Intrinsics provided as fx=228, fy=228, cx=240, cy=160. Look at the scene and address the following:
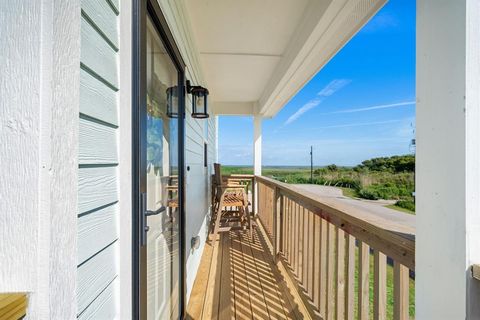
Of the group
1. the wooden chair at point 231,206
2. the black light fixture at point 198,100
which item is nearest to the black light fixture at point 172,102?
the black light fixture at point 198,100

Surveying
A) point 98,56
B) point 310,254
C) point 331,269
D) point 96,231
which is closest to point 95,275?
point 96,231

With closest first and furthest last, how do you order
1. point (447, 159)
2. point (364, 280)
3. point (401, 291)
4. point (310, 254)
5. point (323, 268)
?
1. point (447, 159)
2. point (401, 291)
3. point (364, 280)
4. point (323, 268)
5. point (310, 254)

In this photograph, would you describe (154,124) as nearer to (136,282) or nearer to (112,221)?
(112,221)

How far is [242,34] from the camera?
101 inches

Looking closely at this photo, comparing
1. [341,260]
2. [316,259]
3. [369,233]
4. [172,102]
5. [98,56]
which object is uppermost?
[172,102]

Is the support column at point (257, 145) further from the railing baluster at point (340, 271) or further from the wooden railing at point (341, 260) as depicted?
the railing baluster at point (340, 271)

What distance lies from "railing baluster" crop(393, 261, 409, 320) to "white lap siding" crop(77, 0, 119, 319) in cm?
111

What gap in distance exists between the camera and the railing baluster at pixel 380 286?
42.3 inches

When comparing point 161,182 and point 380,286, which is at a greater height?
point 161,182

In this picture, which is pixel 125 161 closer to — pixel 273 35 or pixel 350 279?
pixel 350 279

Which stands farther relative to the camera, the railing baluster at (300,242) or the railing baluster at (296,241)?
the railing baluster at (296,241)

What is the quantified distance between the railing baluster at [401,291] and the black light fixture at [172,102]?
156 centimetres

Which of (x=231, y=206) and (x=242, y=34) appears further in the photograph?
(x=231, y=206)

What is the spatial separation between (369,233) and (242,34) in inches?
92.6
